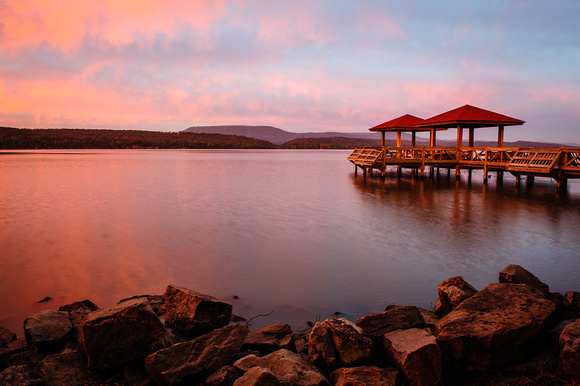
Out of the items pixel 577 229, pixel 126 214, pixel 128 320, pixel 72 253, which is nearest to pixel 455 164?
pixel 577 229

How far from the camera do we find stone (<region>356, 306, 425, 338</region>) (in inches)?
173

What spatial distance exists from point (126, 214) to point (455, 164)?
21493mm

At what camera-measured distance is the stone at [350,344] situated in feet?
13.2

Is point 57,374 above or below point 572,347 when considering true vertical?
below

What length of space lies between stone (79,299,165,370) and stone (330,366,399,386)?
1859mm

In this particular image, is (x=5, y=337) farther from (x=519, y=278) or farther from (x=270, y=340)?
(x=519, y=278)

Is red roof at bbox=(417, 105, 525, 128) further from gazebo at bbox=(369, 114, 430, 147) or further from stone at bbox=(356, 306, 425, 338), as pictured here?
stone at bbox=(356, 306, 425, 338)

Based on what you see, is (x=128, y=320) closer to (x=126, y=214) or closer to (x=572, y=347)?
(x=572, y=347)

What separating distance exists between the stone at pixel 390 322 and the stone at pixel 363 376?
1.77 ft

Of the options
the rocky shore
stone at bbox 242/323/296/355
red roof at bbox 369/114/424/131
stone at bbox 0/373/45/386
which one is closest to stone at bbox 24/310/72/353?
the rocky shore

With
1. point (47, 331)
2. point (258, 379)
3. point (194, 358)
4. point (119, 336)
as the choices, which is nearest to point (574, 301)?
point (258, 379)

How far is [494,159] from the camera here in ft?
77.2

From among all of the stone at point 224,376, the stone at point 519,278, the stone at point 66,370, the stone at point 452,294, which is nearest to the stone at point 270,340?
the stone at point 224,376

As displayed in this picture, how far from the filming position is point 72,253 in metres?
9.41
